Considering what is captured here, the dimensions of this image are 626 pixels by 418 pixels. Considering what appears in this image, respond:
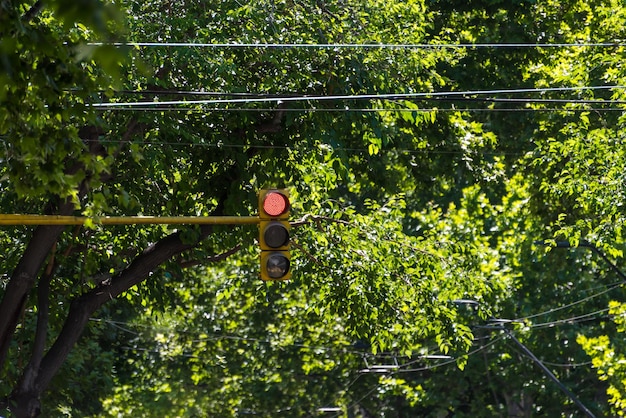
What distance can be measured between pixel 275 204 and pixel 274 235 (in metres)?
0.28

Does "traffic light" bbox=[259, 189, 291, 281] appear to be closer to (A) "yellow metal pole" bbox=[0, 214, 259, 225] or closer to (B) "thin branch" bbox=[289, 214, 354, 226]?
(A) "yellow metal pole" bbox=[0, 214, 259, 225]

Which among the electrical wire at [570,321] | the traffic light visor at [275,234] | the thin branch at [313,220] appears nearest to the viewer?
the traffic light visor at [275,234]

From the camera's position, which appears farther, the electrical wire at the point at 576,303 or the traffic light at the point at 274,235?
the electrical wire at the point at 576,303

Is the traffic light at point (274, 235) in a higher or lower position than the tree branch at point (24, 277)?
lower

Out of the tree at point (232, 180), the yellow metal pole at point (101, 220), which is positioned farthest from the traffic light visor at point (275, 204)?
the tree at point (232, 180)

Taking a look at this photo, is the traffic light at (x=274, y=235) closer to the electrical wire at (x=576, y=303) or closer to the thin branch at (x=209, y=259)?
the thin branch at (x=209, y=259)

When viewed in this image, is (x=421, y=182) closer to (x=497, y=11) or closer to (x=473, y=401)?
(x=497, y=11)

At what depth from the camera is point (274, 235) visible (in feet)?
39.9

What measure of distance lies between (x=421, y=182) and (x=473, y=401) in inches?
549

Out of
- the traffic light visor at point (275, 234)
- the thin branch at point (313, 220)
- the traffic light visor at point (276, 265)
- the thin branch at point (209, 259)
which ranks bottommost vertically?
the traffic light visor at point (276, 265)

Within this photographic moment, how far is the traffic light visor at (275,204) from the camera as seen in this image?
12211mm

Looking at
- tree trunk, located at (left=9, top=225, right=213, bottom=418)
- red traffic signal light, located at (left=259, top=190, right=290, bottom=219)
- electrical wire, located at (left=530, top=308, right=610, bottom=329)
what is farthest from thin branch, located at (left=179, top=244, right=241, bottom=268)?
electrical wire, located at (left=530, top=308, right=610, bottom=329)

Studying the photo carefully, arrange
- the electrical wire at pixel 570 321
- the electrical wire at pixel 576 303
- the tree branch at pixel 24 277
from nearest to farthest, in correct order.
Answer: the tree branch at pixel 24 277 < the electrical wire at pixel 576 303 < the electrical wire at pixel 570 321

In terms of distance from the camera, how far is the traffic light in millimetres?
12156
